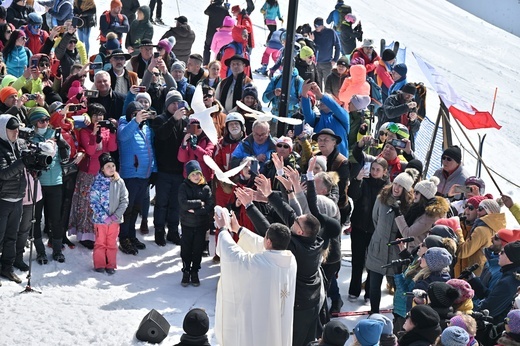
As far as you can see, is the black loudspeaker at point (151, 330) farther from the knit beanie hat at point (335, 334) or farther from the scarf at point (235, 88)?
the scarf at point (235, 88)

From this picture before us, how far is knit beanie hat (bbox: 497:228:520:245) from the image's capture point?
7.73 meters

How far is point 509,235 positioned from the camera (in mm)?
7777

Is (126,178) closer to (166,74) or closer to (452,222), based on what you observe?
(166,74)

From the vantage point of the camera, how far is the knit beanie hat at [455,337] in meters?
5.66

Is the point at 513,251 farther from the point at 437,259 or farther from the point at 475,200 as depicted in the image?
the point at 475,200

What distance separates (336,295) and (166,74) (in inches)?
155

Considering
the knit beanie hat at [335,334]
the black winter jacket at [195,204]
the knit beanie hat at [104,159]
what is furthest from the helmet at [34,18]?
the knit beanie hat at [335,334]

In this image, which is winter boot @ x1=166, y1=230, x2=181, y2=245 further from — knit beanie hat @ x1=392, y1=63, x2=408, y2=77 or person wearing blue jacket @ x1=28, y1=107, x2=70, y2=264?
knit beanie hat @ x1=392, y1=63, x2=408, y2=77

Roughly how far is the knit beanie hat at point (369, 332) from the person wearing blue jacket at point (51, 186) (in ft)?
14.4

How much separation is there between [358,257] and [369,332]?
372cm

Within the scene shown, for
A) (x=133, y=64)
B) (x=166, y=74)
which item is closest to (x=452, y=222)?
(x=166, y=74)

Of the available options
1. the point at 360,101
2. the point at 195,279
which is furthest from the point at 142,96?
the point at 360,101

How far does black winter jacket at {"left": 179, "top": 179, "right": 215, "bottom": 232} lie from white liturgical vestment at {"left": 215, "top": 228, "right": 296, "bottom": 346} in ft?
7.48

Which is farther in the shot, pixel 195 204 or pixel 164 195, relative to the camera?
pixel 164 195
